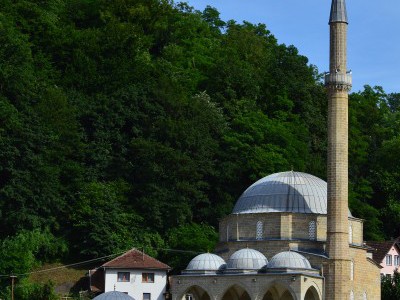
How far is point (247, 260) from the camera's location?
49.8 m

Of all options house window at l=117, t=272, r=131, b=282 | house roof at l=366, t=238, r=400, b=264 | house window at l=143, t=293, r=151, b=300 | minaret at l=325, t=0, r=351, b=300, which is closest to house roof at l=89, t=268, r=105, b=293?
house window at l=117, t=272, r=131, b=282

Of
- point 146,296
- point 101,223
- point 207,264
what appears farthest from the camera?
point 101,223

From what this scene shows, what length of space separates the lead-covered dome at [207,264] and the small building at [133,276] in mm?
6236

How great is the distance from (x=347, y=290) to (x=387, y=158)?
2680 centimetres

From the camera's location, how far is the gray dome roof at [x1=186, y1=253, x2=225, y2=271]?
51125mm

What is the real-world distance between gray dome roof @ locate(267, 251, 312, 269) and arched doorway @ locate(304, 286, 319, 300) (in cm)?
107

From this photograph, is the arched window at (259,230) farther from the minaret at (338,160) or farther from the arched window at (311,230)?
the minaret at (338,160)

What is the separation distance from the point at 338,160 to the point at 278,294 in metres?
7.38

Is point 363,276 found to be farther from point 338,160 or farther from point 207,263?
point 207,263

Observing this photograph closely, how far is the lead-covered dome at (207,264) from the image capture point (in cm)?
5109

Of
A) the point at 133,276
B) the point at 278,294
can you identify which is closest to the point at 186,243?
the point at 133,276

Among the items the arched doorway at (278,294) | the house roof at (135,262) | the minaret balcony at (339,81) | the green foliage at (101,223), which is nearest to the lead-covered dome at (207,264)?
the arched doorway at (278,294)

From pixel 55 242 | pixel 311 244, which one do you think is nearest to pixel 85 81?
pixel 55 242

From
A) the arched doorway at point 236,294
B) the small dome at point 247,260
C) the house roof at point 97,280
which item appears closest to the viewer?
the small dome at point 247,260
